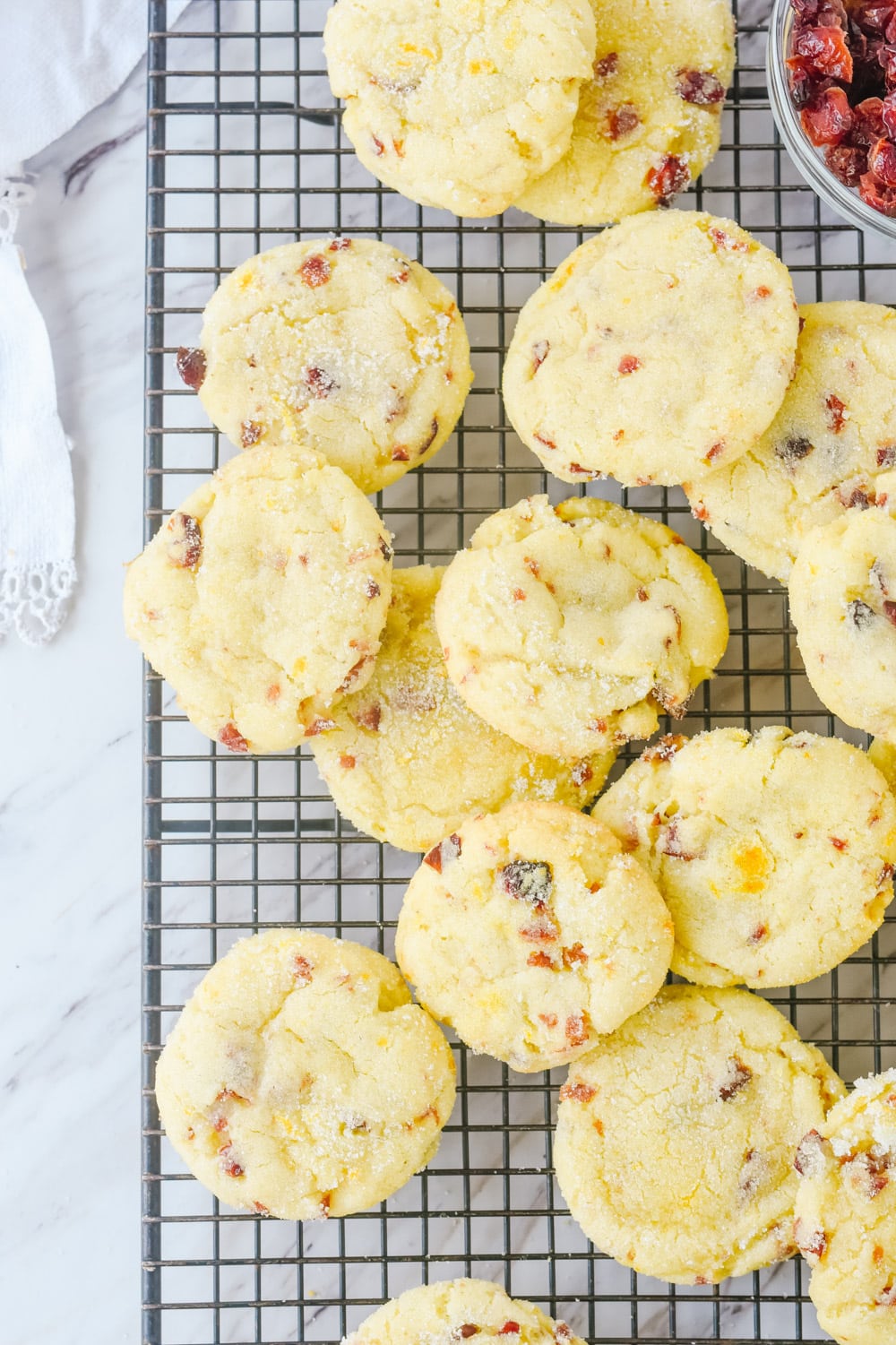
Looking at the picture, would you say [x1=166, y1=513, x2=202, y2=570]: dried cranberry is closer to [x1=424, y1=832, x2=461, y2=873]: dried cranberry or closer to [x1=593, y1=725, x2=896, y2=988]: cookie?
[x1=424, y1=832, x2=461, y2=873]: dried cranberry

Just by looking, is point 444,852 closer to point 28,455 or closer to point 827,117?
point 28,455

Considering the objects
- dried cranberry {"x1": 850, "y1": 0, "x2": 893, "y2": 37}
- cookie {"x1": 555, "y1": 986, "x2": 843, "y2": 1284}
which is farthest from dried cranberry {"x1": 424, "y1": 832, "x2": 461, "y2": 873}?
dried cranberry {"x1": 850, "y1": 0, "x2": 893, "y2": 37}

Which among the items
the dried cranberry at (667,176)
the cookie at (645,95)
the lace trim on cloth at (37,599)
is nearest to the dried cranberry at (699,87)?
the cookie at (645,95)

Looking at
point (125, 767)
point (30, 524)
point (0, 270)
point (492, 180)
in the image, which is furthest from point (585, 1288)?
point (0, 270)

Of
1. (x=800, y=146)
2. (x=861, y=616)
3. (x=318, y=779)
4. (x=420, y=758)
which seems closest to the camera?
(x=861, y=616)

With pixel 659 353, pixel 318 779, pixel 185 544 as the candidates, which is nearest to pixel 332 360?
pixel 185 544
